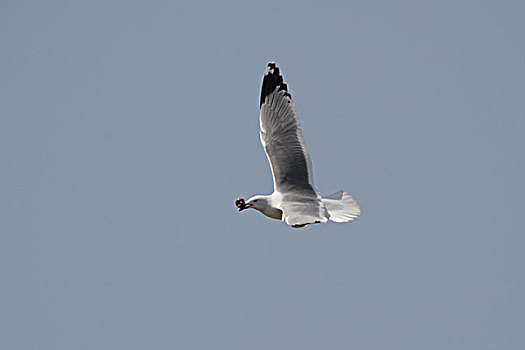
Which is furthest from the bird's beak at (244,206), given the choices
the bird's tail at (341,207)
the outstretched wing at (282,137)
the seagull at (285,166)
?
the bird's tail at (341,207)

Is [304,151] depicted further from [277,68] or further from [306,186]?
[277,68]

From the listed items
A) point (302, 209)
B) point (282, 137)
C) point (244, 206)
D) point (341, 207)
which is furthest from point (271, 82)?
point (302, 209)

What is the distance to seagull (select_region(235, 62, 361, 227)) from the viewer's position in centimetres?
1084

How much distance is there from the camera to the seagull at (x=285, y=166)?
1084 centimetres

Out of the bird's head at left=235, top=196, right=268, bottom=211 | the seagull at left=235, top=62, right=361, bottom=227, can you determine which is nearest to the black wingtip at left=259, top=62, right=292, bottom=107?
the seagull at left=235, top=62, right=361, bottom=227

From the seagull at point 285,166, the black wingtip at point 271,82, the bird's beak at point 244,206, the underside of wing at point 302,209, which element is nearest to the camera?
the underside of wing at point 302,209

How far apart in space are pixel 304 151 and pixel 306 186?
0.47m

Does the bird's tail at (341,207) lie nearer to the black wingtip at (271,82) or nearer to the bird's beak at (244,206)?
the bird's beak at (244,206)

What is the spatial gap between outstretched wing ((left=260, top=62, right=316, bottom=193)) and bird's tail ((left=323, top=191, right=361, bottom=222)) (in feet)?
1.21

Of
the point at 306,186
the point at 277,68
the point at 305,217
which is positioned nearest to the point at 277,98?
the point at 277,68

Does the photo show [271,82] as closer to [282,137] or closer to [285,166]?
[282,137]

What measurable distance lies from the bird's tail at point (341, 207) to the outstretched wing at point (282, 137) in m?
0.37

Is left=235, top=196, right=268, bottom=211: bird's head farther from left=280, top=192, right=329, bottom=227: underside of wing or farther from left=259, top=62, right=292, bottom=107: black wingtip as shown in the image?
left=259, top=62, right=292, bottom=107: black wingtip

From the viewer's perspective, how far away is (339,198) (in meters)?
11.6
